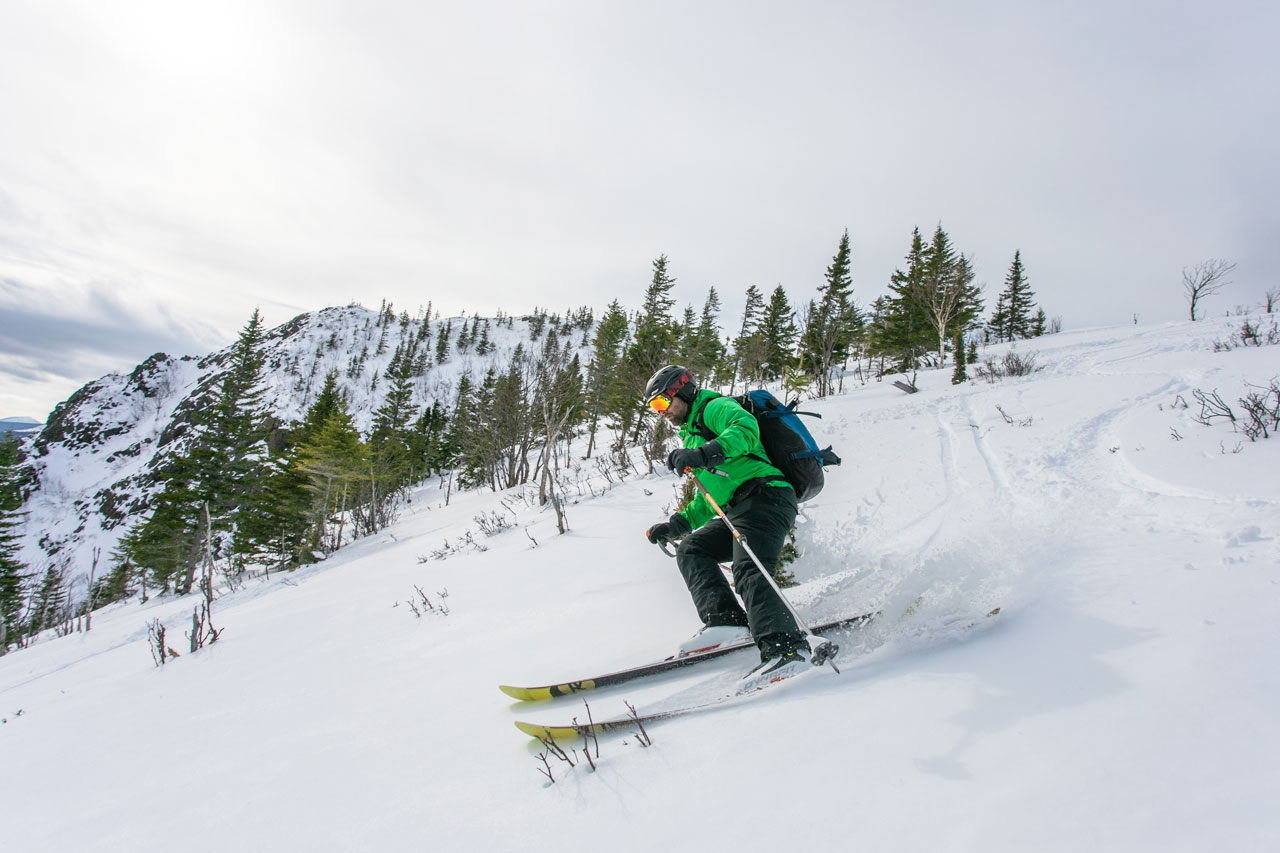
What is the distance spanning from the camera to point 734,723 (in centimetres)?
225

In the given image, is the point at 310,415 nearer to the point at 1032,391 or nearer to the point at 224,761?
the point at 224,761

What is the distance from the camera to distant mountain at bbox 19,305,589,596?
81250 millimetres

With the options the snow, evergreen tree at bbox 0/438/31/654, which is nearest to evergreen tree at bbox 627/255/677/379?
the snow

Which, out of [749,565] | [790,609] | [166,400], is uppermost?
[166,400]

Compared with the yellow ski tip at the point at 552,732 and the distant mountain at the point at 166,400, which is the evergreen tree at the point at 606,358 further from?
the distant mountain at the point at 166,400

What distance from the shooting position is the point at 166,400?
123 metres

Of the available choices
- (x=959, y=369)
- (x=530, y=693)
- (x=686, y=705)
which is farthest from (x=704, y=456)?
(x=959, y=369)

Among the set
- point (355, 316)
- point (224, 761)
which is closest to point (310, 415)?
point (224, 761)

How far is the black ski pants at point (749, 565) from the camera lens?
278 centimetres

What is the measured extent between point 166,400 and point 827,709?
173032 millimetres

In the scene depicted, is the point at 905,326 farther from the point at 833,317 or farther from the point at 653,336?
the point at 653,336

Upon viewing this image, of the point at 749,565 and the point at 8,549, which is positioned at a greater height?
the point at 749,565

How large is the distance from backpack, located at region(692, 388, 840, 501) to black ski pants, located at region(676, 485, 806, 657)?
0.47 feet

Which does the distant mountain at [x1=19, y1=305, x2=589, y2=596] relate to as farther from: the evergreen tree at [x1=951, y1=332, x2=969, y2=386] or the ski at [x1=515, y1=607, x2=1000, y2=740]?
the ski at [x1=515, y1=607, x2=1000, y2=740]
